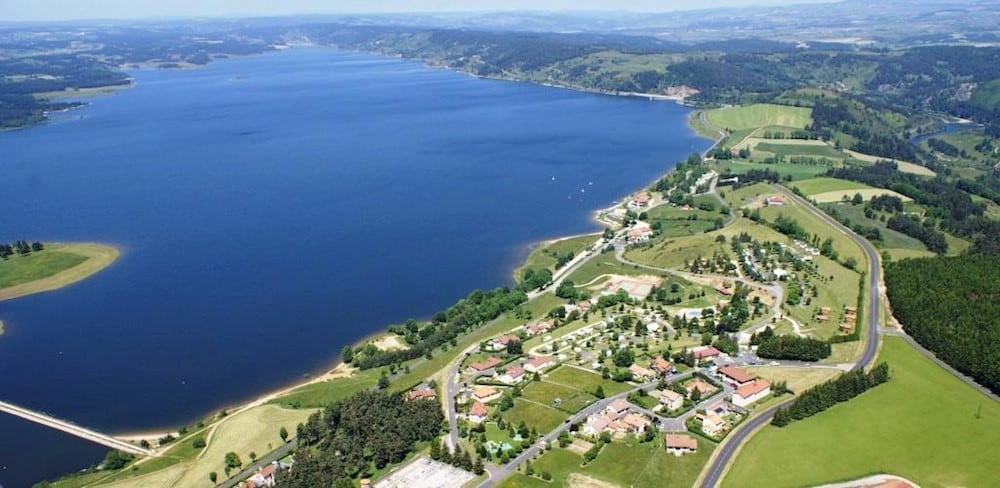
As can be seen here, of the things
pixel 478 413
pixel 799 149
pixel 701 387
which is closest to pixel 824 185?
pixel 799 149

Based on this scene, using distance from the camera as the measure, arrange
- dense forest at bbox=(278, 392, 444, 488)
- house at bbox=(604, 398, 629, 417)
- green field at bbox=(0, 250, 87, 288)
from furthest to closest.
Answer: green field at bbox=(0, 250, 87, 288), house at bbox=(604, 398, 629, 417), dense forest at bbox=(278, 392, 444, 488)

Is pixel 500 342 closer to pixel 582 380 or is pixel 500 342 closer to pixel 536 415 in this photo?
pixel 582 380

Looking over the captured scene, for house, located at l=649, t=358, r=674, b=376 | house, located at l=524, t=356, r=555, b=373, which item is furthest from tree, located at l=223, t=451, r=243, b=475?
house, located at l=649, t=358, r=674, b=376

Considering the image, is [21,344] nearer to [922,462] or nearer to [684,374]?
[684,374]

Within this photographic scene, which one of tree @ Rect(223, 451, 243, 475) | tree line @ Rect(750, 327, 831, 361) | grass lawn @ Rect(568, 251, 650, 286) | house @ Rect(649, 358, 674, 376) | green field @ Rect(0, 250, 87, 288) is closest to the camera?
tree @ Rect(223, 451, 243, 475)

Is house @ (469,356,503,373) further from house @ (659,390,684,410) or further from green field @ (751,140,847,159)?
green field @ (751,140,847,159)
